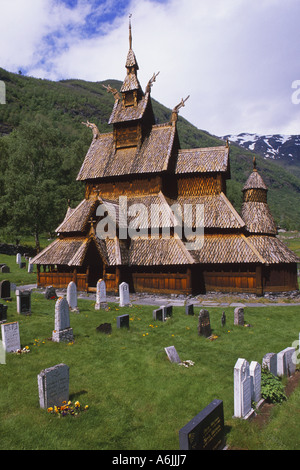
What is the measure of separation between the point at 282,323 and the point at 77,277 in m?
13.7

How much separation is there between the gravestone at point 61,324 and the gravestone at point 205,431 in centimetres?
647

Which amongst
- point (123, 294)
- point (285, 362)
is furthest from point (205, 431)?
point (123, 294)

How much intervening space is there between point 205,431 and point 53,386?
11.3ft

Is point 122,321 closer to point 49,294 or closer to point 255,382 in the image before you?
point 255,382

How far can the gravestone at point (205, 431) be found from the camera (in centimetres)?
520

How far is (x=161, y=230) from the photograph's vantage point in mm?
22672

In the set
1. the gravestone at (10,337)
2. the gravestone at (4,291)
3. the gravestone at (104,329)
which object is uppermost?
the gravestone at (4,291)

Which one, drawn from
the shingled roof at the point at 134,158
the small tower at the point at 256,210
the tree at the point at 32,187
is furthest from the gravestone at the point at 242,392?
the tree at the point at 32,187

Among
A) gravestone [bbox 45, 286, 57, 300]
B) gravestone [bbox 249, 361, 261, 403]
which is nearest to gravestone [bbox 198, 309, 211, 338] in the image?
gravestone [bbox 249, 361, 261, 403]

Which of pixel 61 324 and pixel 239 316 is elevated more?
pixel 61 324

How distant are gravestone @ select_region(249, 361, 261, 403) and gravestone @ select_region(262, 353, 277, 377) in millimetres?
1129

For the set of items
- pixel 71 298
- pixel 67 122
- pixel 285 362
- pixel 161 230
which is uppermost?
pixel 67 122

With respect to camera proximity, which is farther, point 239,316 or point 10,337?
point 239,316

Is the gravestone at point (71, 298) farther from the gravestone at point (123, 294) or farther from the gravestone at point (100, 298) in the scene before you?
the gravestone at point (123, 294)
